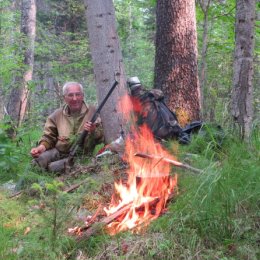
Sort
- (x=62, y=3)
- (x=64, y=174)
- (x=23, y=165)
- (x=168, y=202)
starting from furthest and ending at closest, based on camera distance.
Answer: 1. (x=62, y=3)
2. (x=23, y=165)
3. (x=64, y=174)
4. (x=168, y=202)

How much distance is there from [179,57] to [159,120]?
4.64 feet

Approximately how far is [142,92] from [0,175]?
2.38 metres

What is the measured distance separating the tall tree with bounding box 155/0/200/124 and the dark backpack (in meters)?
0.79

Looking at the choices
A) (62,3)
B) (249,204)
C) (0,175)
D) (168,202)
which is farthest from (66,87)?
(62,3)

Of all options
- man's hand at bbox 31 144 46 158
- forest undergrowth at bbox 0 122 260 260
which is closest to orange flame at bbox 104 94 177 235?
forest undergrowth at bbox 0 122 260 260

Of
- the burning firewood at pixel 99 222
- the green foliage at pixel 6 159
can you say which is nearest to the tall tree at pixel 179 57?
the green foliage at pixel 6 159

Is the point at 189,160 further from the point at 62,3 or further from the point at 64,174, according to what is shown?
the point at 62,3

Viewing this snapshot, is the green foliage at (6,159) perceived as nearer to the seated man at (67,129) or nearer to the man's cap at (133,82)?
the seated man at (67,129)

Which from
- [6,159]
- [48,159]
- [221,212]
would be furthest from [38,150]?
[221,212]

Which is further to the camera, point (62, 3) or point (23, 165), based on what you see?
point (62, 3)

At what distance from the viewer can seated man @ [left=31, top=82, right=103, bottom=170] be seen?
5277 millimetres

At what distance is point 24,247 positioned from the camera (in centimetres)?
289

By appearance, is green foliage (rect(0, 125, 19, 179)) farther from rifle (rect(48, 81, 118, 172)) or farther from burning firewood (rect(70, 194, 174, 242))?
burning firewood (rect(70, 194, 174, 242))

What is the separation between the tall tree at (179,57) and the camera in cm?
579
